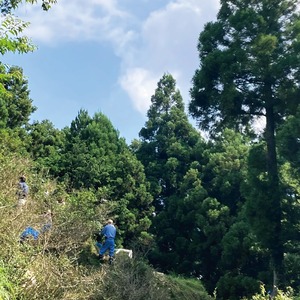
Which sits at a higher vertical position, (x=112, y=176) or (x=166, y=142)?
(x=166, y=142)

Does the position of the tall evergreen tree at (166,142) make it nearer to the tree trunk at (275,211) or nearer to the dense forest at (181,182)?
the dense forest at (181,182)

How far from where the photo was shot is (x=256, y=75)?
1686 cm

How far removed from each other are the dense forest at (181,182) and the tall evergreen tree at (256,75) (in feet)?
0.15

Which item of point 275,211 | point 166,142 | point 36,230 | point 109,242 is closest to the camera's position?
point 36,230

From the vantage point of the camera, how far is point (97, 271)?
29.6 ft

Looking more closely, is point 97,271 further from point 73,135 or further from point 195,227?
point 73,135

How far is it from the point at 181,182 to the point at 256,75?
466 inches

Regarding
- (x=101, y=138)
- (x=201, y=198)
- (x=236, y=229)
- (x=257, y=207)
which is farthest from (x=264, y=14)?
(x=101, y=138)

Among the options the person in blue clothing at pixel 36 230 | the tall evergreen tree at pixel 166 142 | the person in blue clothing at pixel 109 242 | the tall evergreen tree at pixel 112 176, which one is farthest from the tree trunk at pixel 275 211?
the tall evergreen tree at pixel 166 142

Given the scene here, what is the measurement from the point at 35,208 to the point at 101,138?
17.9 m

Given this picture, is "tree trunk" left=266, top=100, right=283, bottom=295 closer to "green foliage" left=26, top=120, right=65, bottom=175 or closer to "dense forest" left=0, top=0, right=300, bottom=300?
"dense forest" left=0, top=0, right=300, bottom=300

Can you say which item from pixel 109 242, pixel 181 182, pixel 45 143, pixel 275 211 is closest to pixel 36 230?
pixel 109 242

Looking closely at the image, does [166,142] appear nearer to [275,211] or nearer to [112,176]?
[112,176]

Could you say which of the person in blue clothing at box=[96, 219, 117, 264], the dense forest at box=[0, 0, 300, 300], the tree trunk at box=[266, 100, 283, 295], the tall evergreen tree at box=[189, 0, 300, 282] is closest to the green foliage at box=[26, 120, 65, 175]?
the dense forest at box=[0, 0, 300, 300]
